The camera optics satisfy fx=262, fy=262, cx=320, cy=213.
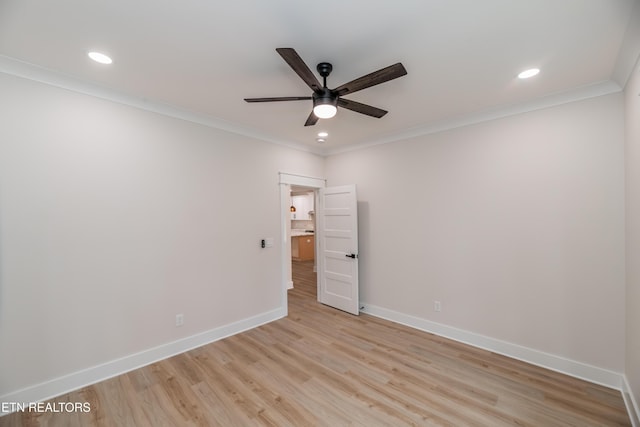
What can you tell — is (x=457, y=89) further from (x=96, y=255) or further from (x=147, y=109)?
(x=96, y=255)

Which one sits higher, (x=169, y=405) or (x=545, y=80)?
(x=545, y=80)

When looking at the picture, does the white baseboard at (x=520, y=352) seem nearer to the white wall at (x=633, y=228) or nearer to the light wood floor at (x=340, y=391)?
the light wood floor at (x=340, y=391)

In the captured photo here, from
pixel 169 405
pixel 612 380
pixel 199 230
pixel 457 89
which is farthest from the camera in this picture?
pixel 199 230

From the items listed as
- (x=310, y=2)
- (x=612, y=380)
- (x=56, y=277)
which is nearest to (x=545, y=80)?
(x=310, y=2)

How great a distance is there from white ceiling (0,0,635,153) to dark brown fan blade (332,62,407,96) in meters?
0.29

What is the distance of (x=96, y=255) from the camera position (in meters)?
2.47

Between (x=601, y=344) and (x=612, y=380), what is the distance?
11.8 inches

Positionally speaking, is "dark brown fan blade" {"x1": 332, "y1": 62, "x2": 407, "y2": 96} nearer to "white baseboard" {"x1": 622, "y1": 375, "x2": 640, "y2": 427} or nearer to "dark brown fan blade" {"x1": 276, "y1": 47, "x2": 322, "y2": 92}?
"dark brown fan blade" {"x1": 276, "y1": 47, "x2": 322, "y2": 92}

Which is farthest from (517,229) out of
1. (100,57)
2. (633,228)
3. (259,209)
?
(100,57)

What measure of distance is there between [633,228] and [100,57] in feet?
14.4

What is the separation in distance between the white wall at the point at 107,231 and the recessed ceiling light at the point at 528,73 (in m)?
3.11

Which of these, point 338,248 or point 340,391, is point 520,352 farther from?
point 338,248

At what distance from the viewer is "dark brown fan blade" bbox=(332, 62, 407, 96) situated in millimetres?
1665

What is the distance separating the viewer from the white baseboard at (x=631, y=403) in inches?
75.1
